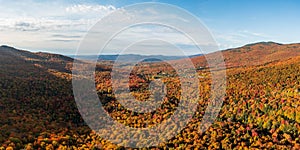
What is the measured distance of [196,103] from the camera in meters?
36.0

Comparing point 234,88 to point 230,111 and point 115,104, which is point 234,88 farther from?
point 115,104

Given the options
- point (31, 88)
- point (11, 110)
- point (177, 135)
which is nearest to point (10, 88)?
point (31, 88)

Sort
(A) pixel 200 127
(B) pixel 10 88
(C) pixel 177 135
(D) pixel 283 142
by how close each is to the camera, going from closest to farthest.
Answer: (D) pixel 283 142 < (C) pixel 177 135 < (A) pixel 200 127 < (B) pixel 10 88

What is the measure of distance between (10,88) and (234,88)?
3519cm

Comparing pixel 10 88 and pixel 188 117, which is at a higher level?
pixel 10 88

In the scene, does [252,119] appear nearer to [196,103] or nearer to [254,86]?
[196,103]

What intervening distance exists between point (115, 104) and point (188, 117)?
10114mm

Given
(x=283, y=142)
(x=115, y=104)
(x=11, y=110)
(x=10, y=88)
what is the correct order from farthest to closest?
1. (x=10, y=88)
2. (x=115, y=104)
3. (x=11, y=110)
4. (x=283, y=142)

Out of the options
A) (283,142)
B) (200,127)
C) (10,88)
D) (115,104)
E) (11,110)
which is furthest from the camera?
(10,88)

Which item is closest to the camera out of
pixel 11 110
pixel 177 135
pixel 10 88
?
pixel 177 135

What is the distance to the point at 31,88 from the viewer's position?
41.2 metres

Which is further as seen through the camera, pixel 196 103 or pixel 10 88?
pixel 10 88

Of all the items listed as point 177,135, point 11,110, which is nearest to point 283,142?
point 177,135

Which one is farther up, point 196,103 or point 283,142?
point 196,103
